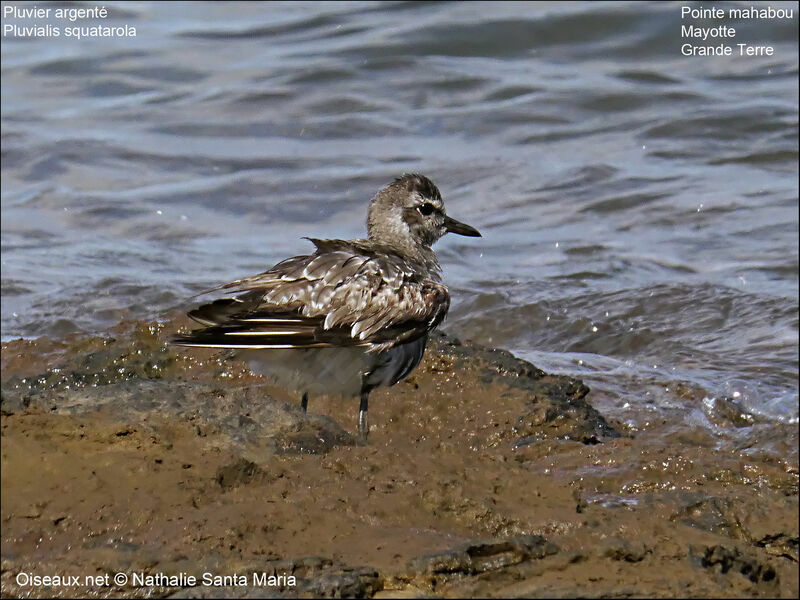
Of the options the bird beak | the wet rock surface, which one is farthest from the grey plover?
the bird beak

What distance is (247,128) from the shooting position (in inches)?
651

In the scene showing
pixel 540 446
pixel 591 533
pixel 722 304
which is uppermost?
pixel 591 533

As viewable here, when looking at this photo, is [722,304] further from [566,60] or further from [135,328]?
[566,60]

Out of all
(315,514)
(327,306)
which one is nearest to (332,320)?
(327,306)

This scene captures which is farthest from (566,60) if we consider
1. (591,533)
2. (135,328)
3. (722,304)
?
(591,533)

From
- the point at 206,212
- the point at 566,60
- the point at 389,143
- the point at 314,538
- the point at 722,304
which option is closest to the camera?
the point at 314,538

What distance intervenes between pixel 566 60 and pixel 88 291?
9.67 meters

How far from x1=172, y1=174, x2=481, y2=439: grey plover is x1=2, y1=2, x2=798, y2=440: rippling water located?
191cm

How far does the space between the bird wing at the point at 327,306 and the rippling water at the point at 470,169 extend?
1.94 metres

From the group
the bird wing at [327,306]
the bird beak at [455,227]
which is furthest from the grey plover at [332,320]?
the bird beak at [455,227]

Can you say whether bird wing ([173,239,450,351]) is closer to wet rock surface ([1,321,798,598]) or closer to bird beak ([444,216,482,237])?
wet rock surface ([1,321,798,598])

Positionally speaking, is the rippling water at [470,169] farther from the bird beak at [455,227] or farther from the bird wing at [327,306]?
the bird wing at [327,306]

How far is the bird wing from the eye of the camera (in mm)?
5949

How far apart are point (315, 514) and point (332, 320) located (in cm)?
231
